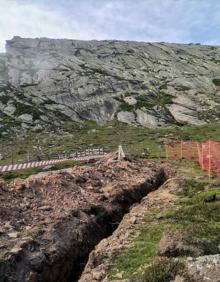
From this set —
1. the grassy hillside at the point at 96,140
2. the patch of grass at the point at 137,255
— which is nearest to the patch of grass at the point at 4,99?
the grassy hillside at the point at 96,140

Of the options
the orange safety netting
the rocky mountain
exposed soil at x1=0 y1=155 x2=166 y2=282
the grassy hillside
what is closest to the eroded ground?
exposed soil at x1=0 y1=155 x2=166 y2=282

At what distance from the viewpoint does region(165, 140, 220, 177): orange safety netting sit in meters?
37.5

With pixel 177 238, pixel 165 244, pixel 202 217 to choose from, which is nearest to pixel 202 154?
pixel 202 217

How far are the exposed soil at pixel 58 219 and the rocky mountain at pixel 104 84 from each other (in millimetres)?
68425

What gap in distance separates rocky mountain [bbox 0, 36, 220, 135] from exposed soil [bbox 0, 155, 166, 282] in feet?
224

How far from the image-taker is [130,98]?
11762 cm

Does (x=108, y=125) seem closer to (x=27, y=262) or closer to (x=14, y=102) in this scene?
(x=14, y=102)

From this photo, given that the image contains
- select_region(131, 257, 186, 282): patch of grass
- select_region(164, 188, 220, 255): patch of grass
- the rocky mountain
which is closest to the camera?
select_region(131, 257, 186, 282): patch of grass

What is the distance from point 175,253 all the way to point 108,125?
8816 cm

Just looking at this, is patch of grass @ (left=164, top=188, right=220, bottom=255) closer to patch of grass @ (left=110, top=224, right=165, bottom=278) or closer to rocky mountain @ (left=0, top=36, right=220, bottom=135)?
patch of grass @ (left=110, top=224, right=165, bottom=278)

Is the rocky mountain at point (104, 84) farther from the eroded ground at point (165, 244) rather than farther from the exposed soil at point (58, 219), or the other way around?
the eroded ground at point (165, 244)

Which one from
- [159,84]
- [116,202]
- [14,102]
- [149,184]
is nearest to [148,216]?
[116,202]

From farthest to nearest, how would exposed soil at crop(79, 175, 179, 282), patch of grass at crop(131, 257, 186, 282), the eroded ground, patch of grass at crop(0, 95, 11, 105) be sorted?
patch of grass at crop(0, 95, 11, 105)
exposed soil at crop(79, 175, 179, 282)
the eroded ground
patch of grass at crop(131, 257, 186, 282)

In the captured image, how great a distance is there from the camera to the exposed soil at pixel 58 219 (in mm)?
16859
